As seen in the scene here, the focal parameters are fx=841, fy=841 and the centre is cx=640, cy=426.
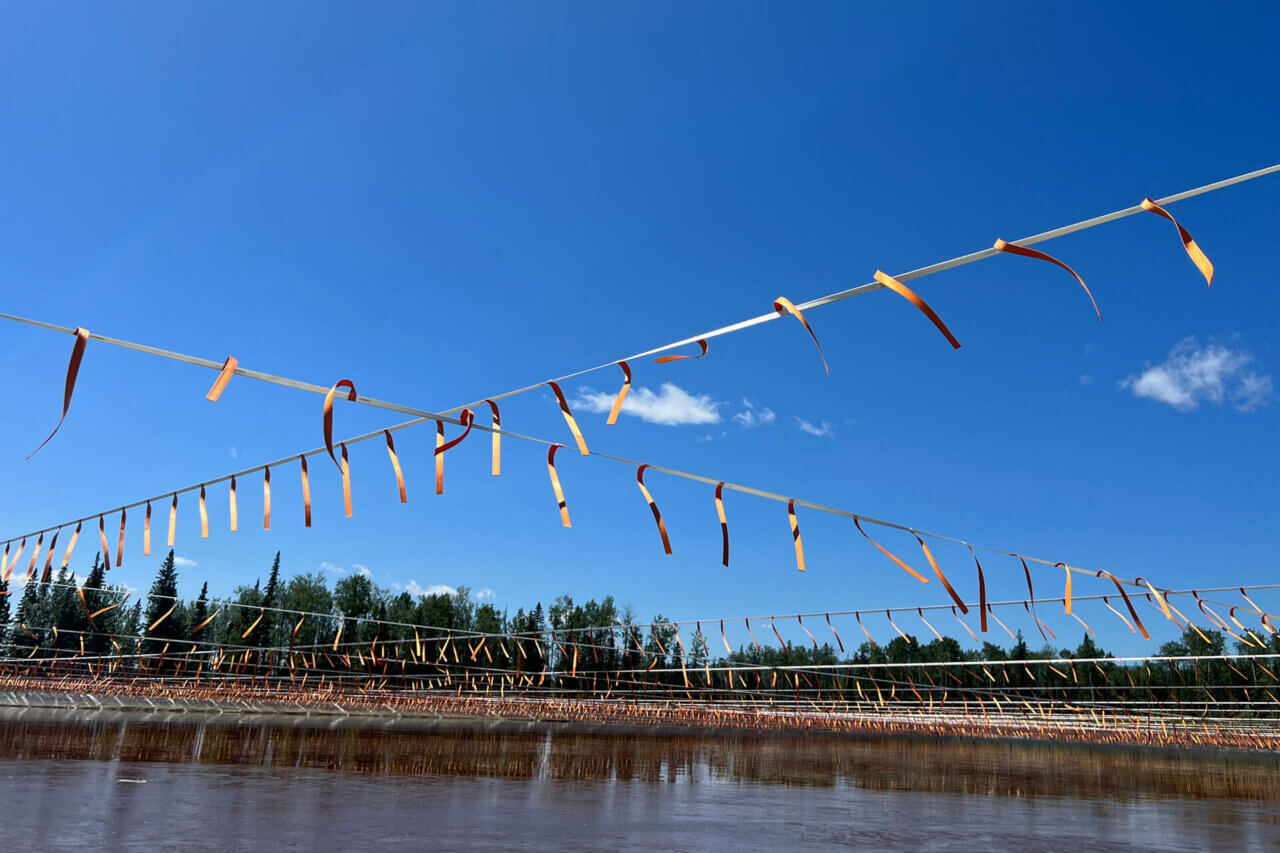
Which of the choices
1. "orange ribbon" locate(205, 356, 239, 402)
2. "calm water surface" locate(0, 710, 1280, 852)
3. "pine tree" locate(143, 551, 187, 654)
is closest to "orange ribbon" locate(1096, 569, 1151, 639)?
"calm water surface" locate(0, 710, 1280, 852)

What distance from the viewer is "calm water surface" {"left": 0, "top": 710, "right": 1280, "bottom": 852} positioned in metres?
5.95

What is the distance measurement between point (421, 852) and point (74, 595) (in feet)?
305

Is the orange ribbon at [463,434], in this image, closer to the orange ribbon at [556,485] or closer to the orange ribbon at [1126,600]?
the orange ribbon at [556,485]

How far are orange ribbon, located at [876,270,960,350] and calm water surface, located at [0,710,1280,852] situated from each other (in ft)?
13.0

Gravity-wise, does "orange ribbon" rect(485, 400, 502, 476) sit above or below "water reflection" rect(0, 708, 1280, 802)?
above

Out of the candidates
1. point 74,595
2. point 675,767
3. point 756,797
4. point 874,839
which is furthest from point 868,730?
point 74,595

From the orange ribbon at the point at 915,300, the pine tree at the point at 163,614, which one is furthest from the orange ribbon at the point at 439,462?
the pine tree at the point at 163,614

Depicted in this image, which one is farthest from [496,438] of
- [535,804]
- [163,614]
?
[163,614]

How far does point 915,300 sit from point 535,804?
6049mm

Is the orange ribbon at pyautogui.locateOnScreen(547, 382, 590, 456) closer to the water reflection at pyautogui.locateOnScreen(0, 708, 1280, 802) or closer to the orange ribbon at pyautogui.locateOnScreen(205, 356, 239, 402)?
the orange ribbon at pyautogui.locateOnScreen(205, 356, 239, 402)

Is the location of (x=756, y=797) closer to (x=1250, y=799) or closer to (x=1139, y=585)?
(x=1139, y=585)

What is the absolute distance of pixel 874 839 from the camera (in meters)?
6.84

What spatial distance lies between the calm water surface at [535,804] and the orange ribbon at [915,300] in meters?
3.96

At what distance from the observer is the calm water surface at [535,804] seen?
5.95m
